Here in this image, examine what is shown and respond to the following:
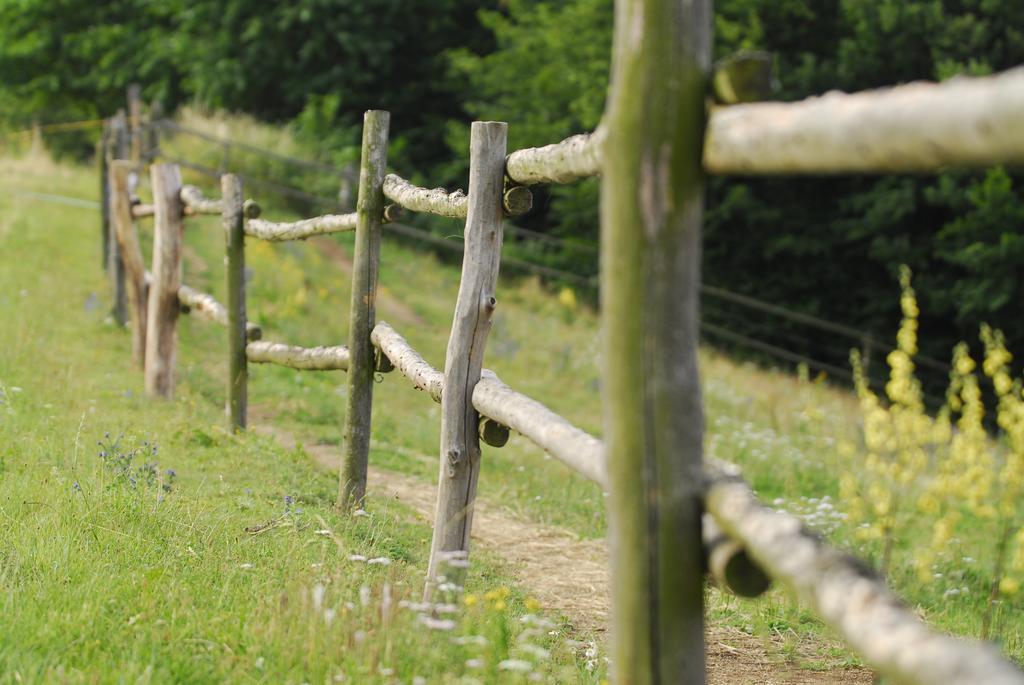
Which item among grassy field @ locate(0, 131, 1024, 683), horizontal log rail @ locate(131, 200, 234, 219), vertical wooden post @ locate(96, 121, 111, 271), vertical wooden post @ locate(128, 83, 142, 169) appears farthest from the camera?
vertical wooden post @ locate(128, 83, 142, 169)

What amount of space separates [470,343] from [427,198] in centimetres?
75

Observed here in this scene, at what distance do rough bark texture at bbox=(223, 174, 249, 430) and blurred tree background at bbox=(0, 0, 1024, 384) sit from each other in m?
12.1

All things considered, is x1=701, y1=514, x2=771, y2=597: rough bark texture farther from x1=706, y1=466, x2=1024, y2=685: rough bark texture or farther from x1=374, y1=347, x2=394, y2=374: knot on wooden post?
x1=374, y1=347, x2=394, y2=374: knot on wooden post

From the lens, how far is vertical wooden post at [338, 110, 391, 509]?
4.70 meters

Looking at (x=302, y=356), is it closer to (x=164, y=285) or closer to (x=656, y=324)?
(x=164, y=285)

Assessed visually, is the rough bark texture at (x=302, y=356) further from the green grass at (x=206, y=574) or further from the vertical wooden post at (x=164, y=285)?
the vertical wooden post at (x=164, y=285)

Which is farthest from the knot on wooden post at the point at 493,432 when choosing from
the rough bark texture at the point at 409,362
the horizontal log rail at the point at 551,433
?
the rough bark texture at the point at 409,362

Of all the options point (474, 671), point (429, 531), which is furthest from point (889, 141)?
point (429, 531)

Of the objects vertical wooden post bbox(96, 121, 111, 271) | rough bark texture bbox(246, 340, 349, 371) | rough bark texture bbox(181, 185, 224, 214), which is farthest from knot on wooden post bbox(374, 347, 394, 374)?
vertical wooden post bbox(96, 121, 111, 271)

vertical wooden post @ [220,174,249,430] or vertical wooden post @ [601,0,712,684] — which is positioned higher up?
vertical wooden post @ [601,0,712,684]

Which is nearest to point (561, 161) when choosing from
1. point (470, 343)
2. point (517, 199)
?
point (517, 199)

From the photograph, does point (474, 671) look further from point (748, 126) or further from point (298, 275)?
point (298, 275)

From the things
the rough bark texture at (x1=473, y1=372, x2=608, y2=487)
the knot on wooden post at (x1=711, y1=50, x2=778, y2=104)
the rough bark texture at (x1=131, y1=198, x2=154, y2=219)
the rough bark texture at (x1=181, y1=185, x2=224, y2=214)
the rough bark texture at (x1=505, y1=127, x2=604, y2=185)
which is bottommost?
the rough bark texture at (x1=131, y1=198, x2=154, y2=219)

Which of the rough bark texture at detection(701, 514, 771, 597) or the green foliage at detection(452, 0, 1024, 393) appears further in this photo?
the green foliage at detection(452, 0, 1024, 393)
